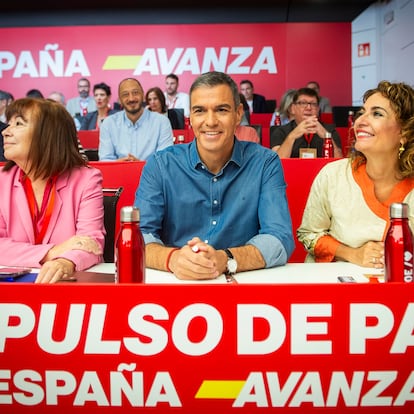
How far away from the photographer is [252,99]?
1062 centimetres

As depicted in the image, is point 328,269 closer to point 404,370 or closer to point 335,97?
point 404,370

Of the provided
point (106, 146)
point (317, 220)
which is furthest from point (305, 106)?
point (317, 220)

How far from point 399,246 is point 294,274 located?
0.39m

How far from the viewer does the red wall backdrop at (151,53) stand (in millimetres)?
12148

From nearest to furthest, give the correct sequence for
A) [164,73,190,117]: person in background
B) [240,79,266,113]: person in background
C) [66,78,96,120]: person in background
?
1. [164,73,190,117]: person in background
2. [240,79,266,113]: person in background
3. [66,78,96,120]: person in background

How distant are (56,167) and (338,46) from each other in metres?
11.5

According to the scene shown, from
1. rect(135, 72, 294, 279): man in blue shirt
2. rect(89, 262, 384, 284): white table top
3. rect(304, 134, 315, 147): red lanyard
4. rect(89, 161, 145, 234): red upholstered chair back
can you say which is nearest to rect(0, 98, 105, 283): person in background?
rect(135, 72, 294, 279): man in blue shirt

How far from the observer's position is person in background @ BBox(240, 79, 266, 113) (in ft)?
34.5

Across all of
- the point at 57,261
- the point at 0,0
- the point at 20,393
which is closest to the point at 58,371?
the point at 20,393

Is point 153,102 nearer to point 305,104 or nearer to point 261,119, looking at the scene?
point 261,119

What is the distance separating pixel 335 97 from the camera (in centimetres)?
1254

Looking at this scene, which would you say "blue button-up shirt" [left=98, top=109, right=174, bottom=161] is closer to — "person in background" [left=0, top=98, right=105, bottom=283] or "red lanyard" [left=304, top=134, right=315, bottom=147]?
"red lanyard" [left=304, top=134, right=315, bottom=147]

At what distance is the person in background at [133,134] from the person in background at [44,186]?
3000 mm

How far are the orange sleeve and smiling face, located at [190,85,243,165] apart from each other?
1.52 feet
